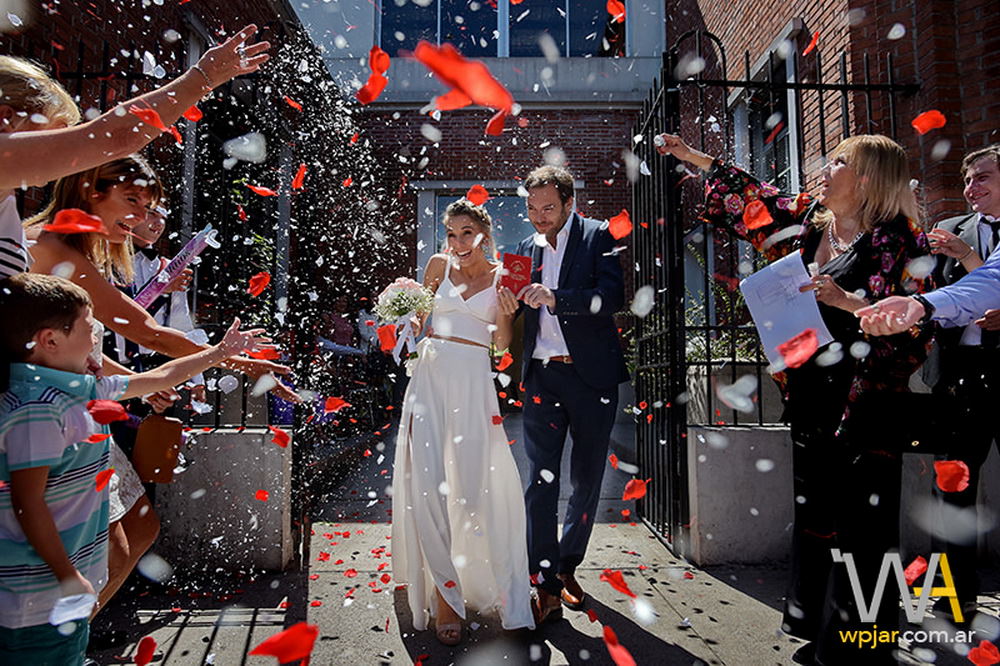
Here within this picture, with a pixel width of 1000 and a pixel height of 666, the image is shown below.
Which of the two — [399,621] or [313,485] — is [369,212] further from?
[399,621]

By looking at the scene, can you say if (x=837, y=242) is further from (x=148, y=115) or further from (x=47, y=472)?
(x=47, y=472)

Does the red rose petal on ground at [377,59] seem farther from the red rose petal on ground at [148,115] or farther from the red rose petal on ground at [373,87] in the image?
the red rose petal on ground at [148,115]

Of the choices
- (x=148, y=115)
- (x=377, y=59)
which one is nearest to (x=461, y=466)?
(x=148, y=115)

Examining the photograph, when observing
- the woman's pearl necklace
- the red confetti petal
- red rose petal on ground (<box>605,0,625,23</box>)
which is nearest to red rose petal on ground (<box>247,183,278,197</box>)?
the woman's pearl necklace

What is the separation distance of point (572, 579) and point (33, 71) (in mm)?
2949

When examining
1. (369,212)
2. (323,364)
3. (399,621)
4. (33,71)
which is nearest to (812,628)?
(399,621)

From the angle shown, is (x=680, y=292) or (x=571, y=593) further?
(x=680, y=292)

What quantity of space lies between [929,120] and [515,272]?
3392 millimetres

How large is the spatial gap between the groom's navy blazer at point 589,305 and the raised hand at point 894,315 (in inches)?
50.7

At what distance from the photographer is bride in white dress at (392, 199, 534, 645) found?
2.95 metres

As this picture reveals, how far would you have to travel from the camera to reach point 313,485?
550cm

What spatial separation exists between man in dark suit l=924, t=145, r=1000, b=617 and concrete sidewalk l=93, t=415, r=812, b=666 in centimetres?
89

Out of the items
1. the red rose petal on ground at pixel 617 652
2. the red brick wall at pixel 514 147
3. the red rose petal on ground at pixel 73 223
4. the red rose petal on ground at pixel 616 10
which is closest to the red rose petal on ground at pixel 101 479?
the red rose petal on ground at pixel 73 223

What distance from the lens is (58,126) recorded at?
5.33 feet
